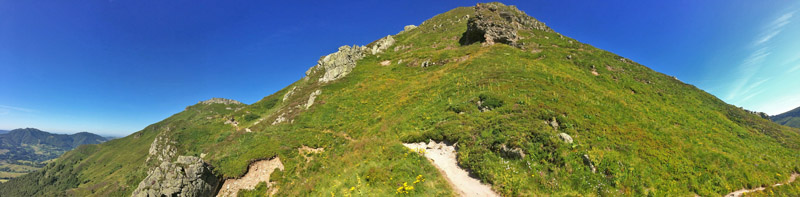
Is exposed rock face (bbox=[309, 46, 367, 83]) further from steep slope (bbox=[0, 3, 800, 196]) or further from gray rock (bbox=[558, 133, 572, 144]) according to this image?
gray rock (bbox=[558, 133, 572, 144])

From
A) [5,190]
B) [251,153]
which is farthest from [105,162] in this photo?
[251,153]

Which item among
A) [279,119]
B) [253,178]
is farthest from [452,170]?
[279,119]

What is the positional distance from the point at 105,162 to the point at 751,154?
242850mm

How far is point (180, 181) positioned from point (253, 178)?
503 centimetres

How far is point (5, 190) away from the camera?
157375mm

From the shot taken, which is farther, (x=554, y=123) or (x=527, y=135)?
(x=554, y=123)

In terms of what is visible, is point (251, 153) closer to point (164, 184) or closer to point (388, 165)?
point (164, 184)

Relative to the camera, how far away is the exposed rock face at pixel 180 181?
1853cm

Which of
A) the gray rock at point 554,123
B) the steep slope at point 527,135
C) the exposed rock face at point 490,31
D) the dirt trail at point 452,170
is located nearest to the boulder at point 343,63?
the steep slope at point 527,135

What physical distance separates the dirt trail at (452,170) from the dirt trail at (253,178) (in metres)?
13.6

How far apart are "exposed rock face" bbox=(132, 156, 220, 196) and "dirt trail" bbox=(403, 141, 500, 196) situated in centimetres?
1714

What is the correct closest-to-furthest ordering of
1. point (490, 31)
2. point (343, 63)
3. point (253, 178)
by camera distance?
point (253, 178) < point (490, 31) < point (343, 63)

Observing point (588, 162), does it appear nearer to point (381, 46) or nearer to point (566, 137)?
point (566, 137)

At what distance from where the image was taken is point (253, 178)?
870 inches
